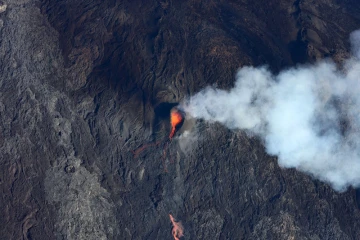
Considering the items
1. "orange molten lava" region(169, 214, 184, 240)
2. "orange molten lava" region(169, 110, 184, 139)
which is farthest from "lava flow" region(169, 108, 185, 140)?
"orange molten lava" region(169, 214, 184, 240)

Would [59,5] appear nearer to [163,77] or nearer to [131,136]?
[163,77]

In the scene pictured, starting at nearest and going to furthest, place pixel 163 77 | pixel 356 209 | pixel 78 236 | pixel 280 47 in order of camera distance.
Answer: pixel 78 236
pixel 356 209
pixel 163 77
pixel 280 47

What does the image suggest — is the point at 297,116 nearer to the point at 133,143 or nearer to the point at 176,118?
the point at 176,118

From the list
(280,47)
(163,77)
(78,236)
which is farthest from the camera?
(280,47)

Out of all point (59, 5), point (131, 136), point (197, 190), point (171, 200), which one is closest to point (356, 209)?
point (197, 190)

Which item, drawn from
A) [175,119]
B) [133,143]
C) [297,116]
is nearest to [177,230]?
[133,143]

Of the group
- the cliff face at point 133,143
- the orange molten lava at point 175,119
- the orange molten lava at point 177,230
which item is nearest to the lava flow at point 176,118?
the orange molten lava at point 175,119

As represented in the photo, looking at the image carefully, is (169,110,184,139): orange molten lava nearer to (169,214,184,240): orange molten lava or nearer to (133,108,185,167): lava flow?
(133,108,185,167): lava flow
